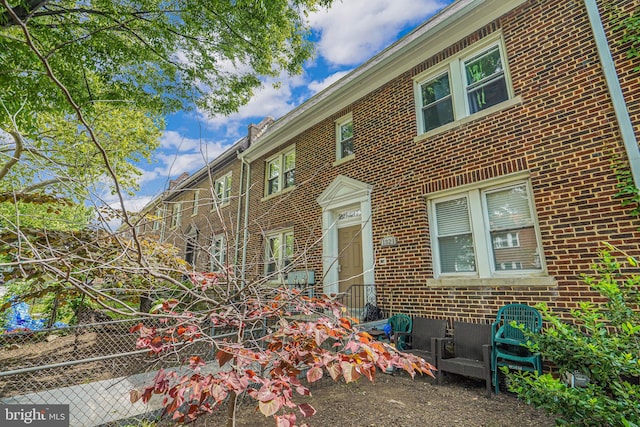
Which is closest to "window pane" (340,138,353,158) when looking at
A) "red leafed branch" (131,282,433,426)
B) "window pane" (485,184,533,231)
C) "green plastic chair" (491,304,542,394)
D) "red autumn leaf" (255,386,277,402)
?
"window pane" (485,184,533,231)

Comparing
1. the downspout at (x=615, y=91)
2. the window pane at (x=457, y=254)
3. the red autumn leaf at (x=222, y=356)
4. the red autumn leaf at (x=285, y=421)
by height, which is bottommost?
the red autumn leaf at (x=285, y=421)

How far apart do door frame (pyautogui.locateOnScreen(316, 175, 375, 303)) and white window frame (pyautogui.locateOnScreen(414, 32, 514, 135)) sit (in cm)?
200

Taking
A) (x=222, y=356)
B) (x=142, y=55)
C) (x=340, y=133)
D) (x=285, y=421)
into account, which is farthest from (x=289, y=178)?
(x=285, y=421)

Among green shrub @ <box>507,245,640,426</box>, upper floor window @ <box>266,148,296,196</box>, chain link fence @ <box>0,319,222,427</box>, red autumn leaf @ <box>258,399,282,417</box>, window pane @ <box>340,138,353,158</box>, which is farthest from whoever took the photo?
upper floor window @ <box>266,148,296,196</box>

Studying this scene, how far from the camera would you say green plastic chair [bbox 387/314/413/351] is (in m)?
5.44

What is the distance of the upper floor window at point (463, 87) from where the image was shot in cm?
569

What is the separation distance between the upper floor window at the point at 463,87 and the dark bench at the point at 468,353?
13.1 ft

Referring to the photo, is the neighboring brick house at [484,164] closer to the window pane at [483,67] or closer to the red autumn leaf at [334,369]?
the window pane at [483,67]

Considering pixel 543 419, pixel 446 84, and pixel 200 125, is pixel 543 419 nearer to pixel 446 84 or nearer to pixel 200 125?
pixel 200 125

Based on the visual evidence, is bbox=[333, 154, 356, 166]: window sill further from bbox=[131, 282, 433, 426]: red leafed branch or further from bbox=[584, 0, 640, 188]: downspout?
bbox=[131, 282, 433, 426]: red leafed branch

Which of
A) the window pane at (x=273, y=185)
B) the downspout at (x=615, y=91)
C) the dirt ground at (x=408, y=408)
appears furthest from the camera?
the window pane at (x=273, y=185)

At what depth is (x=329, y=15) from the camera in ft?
19.5

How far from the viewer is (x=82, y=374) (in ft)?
18.1

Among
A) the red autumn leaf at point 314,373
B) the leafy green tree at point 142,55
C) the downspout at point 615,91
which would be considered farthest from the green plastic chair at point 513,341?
the leafy green tree at point 142,55
